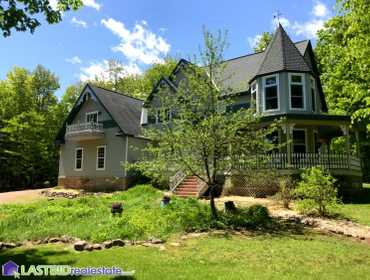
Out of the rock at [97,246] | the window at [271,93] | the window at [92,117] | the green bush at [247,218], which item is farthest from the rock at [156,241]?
the window at [92,117]

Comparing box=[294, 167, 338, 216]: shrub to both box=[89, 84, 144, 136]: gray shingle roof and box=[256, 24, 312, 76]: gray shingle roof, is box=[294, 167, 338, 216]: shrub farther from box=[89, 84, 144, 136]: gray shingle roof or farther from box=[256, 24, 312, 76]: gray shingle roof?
box=[89, 84, 144, 136]: gray shingle roof

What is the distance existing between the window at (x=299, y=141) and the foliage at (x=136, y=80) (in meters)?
28.2

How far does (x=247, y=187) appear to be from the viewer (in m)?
18.9

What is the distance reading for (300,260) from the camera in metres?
7.25

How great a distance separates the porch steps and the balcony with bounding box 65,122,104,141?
902cm

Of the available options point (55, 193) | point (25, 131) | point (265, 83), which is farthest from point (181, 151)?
point (25, 131)

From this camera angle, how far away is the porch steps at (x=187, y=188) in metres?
19.4

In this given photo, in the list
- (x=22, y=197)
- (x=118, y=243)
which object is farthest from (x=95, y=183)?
(x=118, y=243)

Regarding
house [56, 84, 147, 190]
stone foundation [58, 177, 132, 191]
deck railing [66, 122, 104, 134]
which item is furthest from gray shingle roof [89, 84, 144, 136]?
stone foundation [58, 177, 132, 191]

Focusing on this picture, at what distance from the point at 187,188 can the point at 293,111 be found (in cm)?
764

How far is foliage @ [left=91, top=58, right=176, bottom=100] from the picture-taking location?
156ft

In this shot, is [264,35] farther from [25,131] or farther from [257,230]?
[257,230]

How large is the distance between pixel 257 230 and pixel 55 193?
1888cm

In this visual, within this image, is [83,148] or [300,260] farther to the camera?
[83,148]
